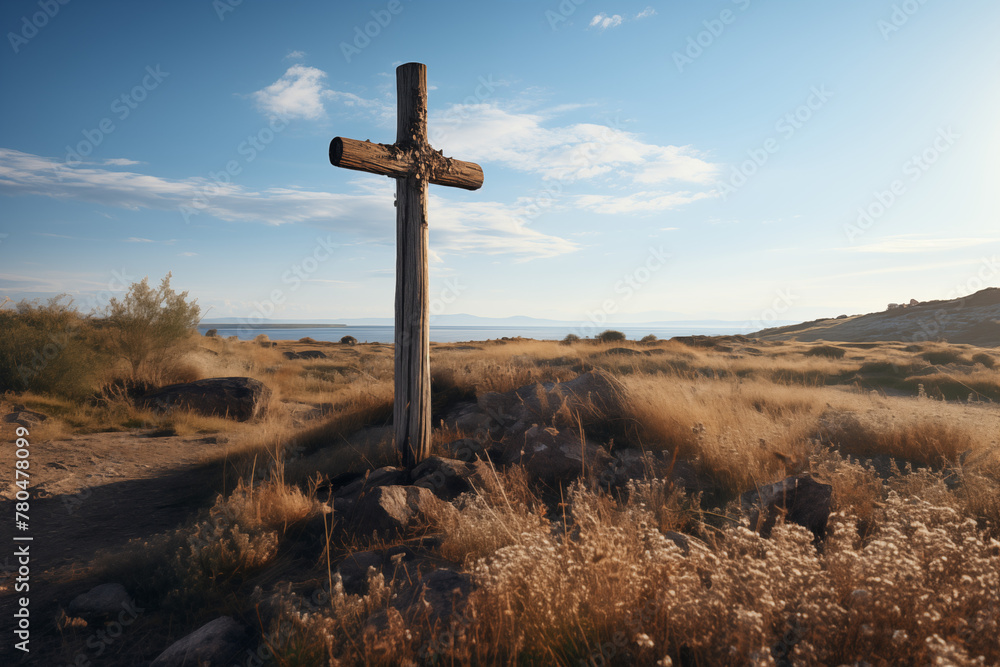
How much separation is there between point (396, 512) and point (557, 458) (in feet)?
6.07

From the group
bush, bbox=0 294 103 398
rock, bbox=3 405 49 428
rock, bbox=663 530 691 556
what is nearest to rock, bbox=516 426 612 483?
rock, bbox=663 530 691 556

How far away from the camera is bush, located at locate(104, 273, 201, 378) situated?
39.7 ft

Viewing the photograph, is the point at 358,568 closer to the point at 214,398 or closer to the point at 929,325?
the point at 214,398

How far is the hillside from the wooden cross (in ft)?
161

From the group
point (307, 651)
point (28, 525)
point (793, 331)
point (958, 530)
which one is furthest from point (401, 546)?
point (793, 331)

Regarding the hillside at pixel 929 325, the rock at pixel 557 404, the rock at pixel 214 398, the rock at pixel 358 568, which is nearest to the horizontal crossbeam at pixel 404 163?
the rock at pixel 557 404

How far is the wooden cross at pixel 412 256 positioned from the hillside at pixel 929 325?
49.0 m

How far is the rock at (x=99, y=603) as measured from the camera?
3303 mm

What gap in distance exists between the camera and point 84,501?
19.0 ft

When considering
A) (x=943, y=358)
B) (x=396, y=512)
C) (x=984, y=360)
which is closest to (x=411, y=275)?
(x=396, y=512)

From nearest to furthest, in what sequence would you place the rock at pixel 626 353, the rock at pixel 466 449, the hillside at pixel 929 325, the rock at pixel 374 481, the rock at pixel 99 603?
the rock at pixel 99 603, the rock at pixel 374 481, the rock at pixel 466 449, the rock at pixel 626 353, the hillside at pixel 929 325

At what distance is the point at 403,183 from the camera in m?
5.56

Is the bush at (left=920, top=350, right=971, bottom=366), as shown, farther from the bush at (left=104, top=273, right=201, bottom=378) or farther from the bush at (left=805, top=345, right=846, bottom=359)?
the bush at (left=104, top=273, right=201, bottom=378)

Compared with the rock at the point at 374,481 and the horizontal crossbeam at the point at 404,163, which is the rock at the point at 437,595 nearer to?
the rock at the point at 374,481
